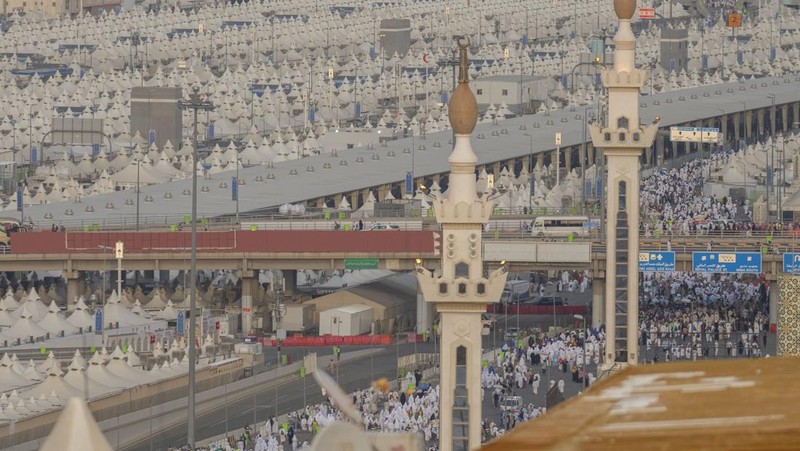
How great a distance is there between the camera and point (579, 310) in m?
87.5

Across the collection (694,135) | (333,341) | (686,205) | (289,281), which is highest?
(694,135)

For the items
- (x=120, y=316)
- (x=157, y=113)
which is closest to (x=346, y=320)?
(x=120, y=316)

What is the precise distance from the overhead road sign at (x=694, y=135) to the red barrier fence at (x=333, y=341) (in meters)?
41.9

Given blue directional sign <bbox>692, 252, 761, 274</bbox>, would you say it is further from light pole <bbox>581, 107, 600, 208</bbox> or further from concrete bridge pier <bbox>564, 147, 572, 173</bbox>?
concrete bridge pier <bbox>564, 147, 572, 173</bbox>

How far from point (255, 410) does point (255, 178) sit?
50696mm

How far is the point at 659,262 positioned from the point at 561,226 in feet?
32.1

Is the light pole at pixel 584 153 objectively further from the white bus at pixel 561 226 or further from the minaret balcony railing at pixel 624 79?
the minaret balcony railing at pixel 624 79

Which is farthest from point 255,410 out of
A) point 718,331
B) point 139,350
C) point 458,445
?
point 458,445

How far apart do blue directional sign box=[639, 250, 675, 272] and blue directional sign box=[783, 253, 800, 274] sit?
3.55m

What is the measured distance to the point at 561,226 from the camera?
86.9 metres

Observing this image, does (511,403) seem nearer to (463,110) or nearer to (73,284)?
(73,284)

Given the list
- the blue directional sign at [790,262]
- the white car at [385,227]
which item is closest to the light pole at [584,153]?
the white car at [385,227]

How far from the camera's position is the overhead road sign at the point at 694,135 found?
123m

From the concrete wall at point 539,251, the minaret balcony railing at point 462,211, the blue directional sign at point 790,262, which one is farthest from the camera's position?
the concrete wall at point 539,251
